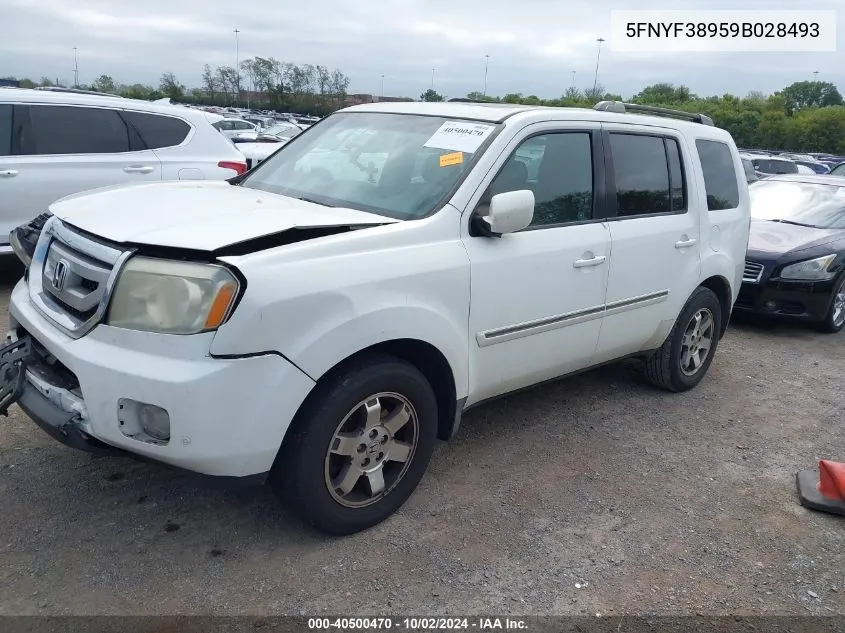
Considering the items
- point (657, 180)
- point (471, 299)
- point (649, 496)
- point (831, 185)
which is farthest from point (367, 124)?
point (831, 185)

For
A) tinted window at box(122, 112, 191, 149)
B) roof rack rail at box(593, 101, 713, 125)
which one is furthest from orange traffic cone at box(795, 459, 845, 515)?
tinted window at box(122, 112, 191, 149)

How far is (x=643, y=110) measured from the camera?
5035 mm

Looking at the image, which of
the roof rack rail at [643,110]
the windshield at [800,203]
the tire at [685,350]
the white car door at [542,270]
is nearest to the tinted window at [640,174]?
the white car door at [542,270]

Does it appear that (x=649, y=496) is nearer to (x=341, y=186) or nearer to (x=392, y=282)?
(x=392, y=282)

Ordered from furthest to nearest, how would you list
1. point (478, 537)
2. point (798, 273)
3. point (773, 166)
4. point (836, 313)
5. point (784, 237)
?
point (773, 166), point (784, 237), point (836, 313), point (798, 273), point (478, 537)

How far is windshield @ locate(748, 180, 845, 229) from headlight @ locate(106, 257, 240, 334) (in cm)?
692

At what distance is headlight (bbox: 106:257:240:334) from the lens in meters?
→ 2.56

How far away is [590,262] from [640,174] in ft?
2.78

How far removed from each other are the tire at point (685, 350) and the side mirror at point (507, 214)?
79.1 inches

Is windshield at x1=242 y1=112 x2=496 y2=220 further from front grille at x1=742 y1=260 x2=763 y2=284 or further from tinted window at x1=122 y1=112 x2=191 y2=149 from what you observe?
front grille at x1=742 y1=260 x2=763 y2=284

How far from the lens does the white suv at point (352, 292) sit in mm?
2605

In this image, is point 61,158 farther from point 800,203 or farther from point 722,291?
point 800,203

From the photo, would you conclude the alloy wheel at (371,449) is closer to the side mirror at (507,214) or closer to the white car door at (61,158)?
the side mirror at (507,214)

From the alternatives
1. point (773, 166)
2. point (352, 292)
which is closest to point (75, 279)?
point (352, 292)
